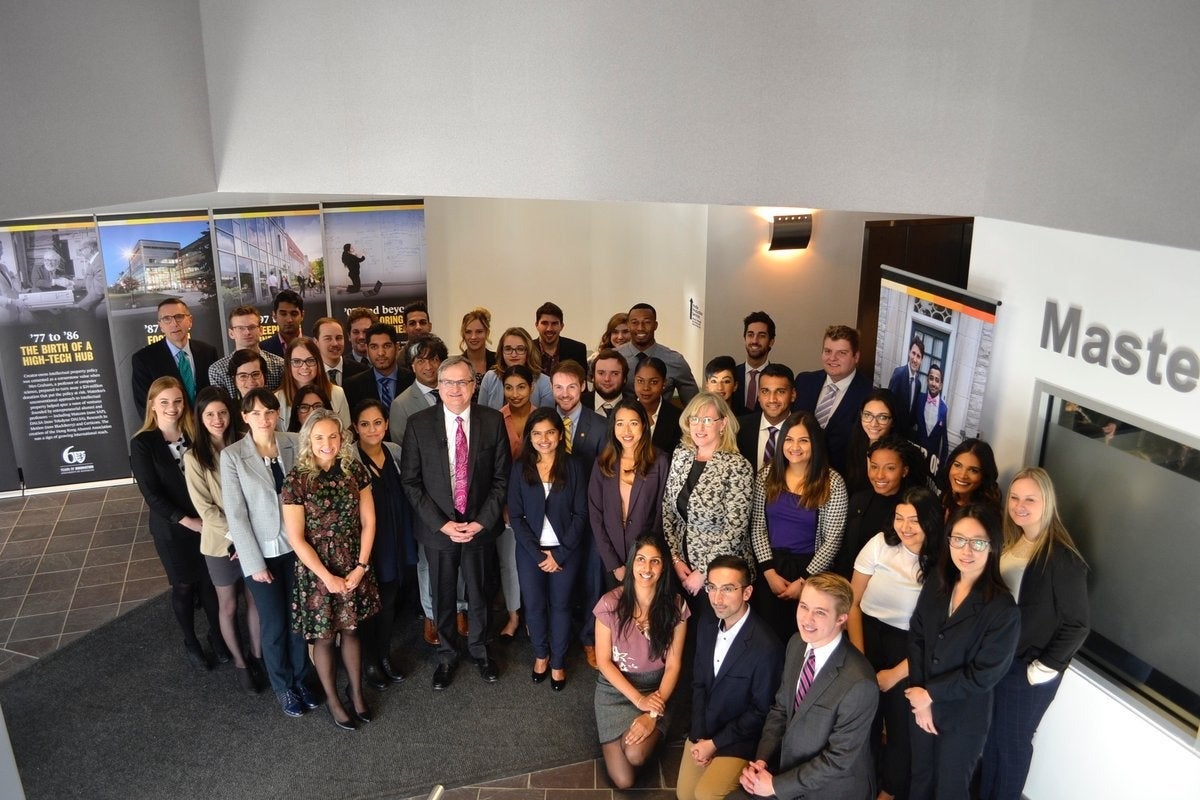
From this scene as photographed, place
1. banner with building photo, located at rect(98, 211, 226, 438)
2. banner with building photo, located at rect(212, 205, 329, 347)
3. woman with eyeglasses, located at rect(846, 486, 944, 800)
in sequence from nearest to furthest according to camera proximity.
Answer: woman with eyeglasses, located at rect(846, 486, 944, 800) < banner with building photo, located at rect(98, 211, 226, 438) < banner with building photo, located at rect(212, 205, 329, 347)

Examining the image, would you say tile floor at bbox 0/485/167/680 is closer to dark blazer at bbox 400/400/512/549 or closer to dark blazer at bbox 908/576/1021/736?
dark blazer at bbox 400/400/512/549

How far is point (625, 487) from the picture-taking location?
521 cm

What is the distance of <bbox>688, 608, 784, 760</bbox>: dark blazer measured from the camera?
4430 millimetres

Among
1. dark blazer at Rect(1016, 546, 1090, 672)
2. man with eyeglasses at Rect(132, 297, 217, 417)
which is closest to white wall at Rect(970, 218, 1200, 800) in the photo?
dark blazer at Rect(1016, 546, 1090, 672)

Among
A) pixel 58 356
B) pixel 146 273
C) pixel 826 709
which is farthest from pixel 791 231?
pixel 58 356

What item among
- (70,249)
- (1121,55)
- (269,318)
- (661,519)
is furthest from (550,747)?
(70,249)

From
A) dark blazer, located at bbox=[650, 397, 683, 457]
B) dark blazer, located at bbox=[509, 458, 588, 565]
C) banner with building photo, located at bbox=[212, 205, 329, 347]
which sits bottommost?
dark blazer, located at bbox=[509, 458, 588, 565]

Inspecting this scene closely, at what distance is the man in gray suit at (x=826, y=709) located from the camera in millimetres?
3938

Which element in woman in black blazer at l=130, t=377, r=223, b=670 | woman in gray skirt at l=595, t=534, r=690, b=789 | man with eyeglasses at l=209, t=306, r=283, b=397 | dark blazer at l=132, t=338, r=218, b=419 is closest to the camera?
woman in gray skirt at l=595, t=534, r=690, b=789

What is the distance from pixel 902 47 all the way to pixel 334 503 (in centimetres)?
382

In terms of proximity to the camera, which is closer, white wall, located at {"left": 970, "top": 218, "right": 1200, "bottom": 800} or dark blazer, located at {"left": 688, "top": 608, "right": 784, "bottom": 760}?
white wall, located at {"left": 970, "top": 218, "right": 1200, "bottom": 800}

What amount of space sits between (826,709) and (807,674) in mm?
162

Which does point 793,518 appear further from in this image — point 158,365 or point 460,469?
point 158,365

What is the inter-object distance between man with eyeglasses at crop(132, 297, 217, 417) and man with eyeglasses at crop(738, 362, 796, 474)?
3.78 m
